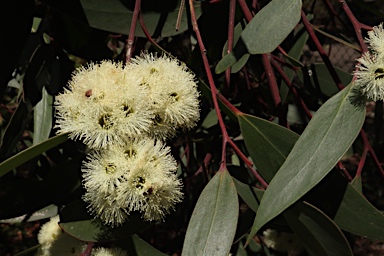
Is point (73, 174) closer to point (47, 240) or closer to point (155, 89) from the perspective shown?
point (47, 240)

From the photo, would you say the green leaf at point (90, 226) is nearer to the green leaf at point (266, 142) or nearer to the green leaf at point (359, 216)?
the green leaf at point (266, 142)

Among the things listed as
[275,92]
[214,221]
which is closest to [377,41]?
[275,92]

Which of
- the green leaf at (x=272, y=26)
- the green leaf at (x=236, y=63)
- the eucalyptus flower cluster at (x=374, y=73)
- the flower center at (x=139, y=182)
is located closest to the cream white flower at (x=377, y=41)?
the eucalyptus flower cluster at (x=374, y=73)

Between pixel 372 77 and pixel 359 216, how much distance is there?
273 millimetres

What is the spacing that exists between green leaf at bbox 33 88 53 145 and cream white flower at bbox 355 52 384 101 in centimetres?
82

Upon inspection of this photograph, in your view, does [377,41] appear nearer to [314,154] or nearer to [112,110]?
[314,154]

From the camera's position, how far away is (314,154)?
3.13 ft

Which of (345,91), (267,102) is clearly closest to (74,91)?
(345,91)

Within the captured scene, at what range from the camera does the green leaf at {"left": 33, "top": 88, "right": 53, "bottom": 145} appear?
1443mm

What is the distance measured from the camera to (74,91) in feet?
3.03

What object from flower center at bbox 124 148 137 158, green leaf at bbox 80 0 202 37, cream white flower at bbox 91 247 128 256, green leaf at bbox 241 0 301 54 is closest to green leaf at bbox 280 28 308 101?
green leaf at bbox 80 0 202 37

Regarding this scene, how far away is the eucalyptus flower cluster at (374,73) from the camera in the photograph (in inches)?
36.9

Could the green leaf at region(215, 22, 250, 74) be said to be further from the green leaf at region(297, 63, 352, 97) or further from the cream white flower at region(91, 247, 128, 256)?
the cream white flower at region(91, 247, 128, 256)

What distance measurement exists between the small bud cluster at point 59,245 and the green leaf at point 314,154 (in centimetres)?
36
